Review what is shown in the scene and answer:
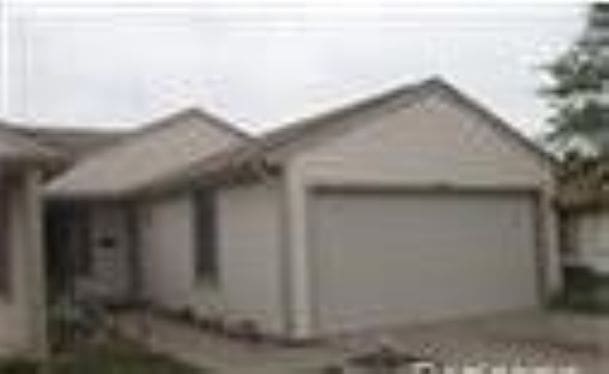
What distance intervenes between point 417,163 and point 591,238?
16.1 ft

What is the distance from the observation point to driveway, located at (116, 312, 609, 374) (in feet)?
49.7

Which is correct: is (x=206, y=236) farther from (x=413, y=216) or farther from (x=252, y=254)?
(x=413, y=216)

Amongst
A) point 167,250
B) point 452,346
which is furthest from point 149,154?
point 452,346

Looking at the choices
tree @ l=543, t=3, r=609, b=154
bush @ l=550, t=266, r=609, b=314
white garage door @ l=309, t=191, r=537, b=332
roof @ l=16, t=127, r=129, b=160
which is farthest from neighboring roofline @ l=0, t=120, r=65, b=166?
tree @ l=543, t=3, r=609, b=154

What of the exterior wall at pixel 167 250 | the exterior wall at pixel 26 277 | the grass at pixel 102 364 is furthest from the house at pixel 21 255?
the exterior wall at pixel 167 250

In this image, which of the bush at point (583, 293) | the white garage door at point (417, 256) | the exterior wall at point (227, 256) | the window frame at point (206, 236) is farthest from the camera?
the window frame at point (206, 236)

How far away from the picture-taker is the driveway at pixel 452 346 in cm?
1515

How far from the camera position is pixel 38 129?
33.2 meters

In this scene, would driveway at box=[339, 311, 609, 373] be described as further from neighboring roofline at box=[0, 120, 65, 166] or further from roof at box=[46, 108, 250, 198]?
roof at box=[46, 108, 250, 198]

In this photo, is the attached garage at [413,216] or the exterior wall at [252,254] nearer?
the attached garage at [413,216]

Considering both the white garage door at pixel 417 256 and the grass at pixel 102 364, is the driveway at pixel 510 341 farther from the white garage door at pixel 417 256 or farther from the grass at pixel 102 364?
the grass at pixel 102 364

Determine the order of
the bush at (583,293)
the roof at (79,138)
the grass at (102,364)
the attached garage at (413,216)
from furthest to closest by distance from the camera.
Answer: the roof at (79,138) < the bush at (583,293) < the attached garage at (413,216) < the grass at (102,364)

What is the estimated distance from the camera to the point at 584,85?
30.8m

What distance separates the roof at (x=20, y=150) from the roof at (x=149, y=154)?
10.2 metres
